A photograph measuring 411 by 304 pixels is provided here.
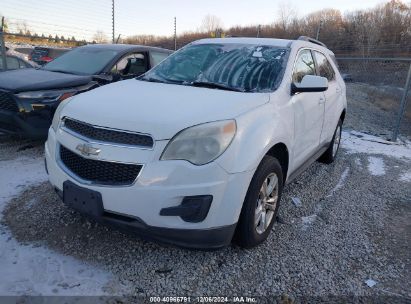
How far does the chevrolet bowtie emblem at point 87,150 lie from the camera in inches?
96.6

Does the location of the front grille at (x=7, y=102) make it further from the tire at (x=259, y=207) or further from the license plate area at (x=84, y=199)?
the tire at (x=259, y=207)

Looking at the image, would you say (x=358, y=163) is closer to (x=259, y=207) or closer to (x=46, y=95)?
(x=259, y=207)

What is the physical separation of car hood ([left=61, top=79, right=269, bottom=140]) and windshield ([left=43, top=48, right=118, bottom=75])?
8.72 ft

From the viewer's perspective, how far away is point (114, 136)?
245cm

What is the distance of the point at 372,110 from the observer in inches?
493

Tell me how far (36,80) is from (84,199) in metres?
3.14

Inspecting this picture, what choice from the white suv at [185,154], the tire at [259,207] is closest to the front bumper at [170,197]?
the white suv at [185,154]

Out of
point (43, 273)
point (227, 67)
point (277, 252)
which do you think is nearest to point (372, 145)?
point (227, 67)

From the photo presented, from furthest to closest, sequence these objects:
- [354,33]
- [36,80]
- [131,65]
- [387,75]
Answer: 1. [354,33]
2. [387,75]
3. [131,65]
4. [36,80]

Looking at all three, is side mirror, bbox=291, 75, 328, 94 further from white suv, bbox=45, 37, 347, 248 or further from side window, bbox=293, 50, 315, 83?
side window, bbox=293, 50, 315, 83

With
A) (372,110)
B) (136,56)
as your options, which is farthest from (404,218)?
(372,110)

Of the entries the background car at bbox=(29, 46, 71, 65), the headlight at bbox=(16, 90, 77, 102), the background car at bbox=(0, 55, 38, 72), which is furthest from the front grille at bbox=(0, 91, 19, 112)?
the background car at bbox=(29, 46, 71, 65)

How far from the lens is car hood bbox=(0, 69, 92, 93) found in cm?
471

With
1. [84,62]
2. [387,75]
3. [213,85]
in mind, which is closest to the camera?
[213,85]
